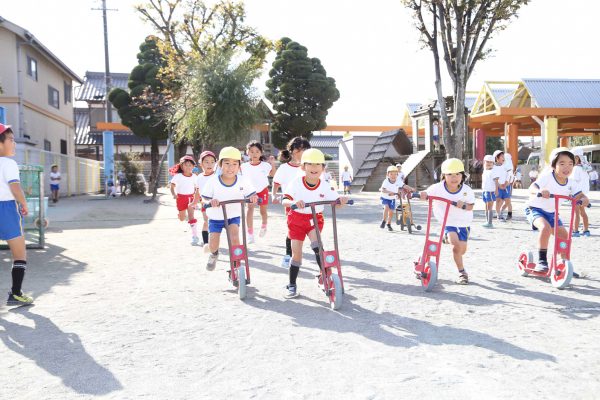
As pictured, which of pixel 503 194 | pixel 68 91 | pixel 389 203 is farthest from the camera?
pixel 68 91

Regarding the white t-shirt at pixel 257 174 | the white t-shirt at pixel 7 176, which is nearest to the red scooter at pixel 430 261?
the white t-shirt at pixel 7 176

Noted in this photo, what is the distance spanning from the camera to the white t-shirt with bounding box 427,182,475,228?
621 cm

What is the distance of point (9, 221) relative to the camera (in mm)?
5566

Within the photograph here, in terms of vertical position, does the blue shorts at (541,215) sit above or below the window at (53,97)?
below

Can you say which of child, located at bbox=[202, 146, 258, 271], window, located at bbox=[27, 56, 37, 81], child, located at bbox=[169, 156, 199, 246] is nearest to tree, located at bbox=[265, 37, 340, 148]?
window, located at bbox=[27, 56, 37, 81]

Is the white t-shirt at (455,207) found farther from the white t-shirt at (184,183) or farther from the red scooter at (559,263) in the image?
the white t-shirt at (184,183)

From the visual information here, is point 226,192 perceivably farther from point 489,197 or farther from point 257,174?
point 489,197

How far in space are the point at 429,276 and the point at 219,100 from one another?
656 inches

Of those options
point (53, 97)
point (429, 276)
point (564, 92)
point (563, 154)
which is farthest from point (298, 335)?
point (564, 92)

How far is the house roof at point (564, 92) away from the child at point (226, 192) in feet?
87.1

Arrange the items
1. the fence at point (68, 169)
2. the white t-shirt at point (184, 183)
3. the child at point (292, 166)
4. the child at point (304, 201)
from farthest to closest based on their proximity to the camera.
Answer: the fence at point (68, 169), the white t-shirt at point (184, 183), the child at point (292, 166), the child at point (304, 201)

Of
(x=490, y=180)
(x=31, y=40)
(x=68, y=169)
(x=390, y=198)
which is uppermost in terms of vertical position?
(x=31, y=40)

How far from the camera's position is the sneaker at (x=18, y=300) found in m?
5.50

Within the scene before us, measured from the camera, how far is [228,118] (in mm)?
21312
